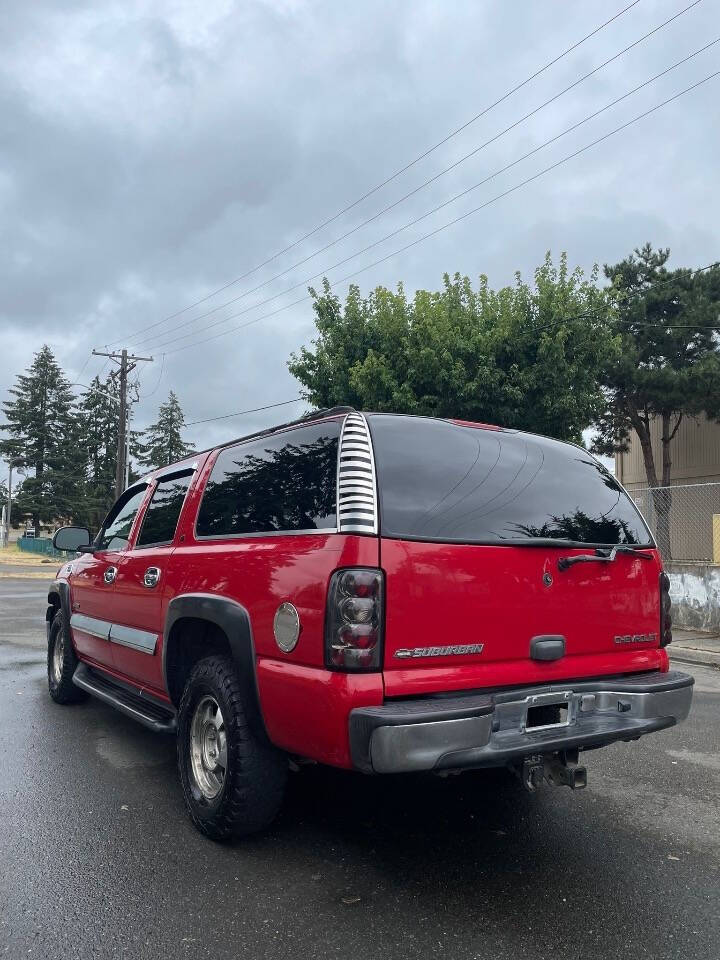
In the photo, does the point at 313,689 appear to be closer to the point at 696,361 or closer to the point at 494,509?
the point at 494,509

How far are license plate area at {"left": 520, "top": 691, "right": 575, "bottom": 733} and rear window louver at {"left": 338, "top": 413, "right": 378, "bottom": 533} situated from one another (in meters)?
0.98

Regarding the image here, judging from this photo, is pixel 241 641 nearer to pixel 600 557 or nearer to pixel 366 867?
pixel 366 867

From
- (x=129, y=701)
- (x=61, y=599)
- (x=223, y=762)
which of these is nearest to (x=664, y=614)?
(x=223, y=762)

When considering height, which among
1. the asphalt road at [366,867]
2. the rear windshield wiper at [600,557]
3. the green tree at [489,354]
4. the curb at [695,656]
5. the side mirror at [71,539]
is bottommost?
the curb at [695,656]

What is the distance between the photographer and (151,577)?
4.49m

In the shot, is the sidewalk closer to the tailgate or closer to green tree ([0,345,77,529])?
the tailgate

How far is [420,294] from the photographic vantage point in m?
18.7

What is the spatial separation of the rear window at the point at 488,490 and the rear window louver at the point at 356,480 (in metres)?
0.05

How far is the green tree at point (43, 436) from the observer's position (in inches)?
2689

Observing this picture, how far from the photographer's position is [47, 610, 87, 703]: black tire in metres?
6.19

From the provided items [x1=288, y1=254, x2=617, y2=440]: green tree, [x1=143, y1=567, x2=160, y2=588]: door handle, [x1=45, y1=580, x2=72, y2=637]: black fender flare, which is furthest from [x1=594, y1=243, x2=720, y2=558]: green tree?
[x1=143, y1=567, x2=160, y2=588]: door handle

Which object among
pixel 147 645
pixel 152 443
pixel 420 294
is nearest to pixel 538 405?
pixel 420 294

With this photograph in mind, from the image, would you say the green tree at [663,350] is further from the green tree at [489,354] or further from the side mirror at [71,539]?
the side mirror at [71,539]

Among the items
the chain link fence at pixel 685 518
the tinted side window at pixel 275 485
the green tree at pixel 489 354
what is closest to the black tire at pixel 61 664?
the tinted side window at pixel 275 485
